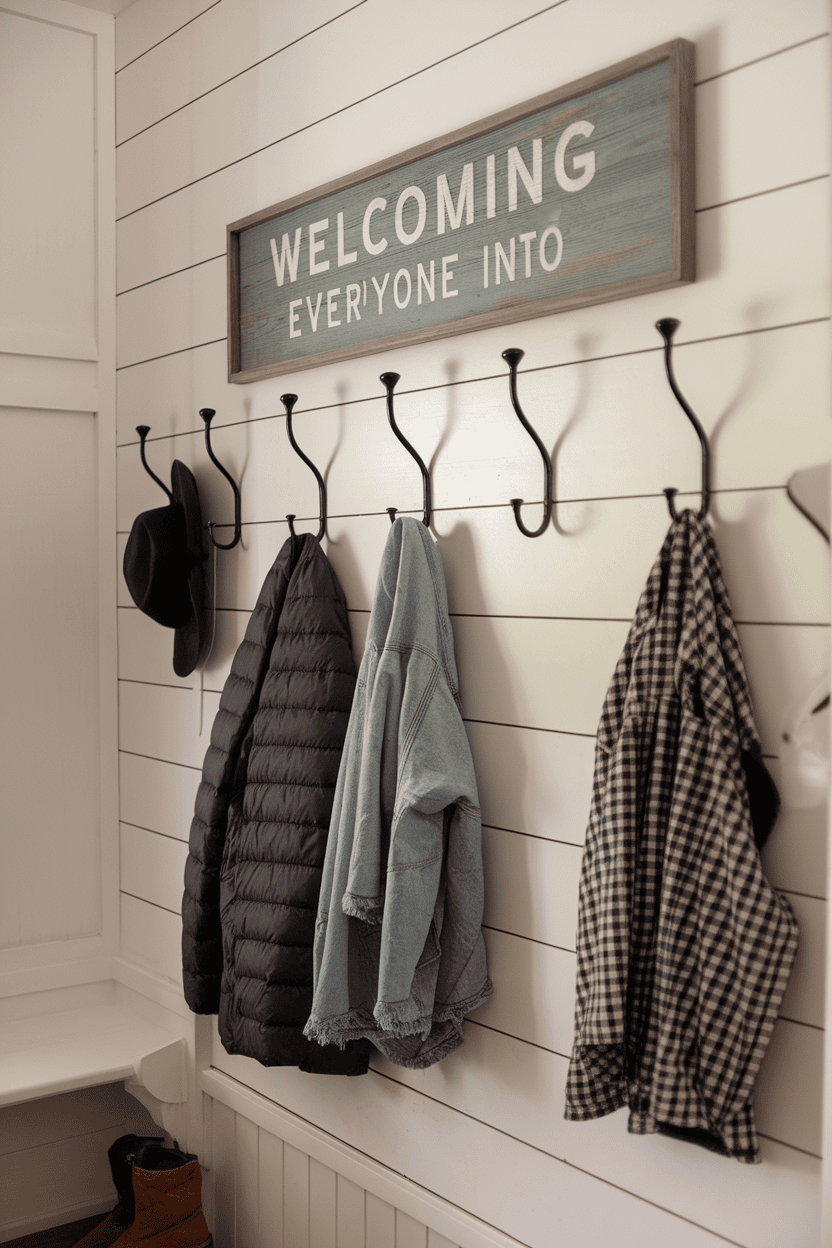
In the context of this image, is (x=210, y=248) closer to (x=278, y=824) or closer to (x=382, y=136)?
(x=382, y=136)

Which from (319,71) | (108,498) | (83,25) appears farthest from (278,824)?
(83,25)

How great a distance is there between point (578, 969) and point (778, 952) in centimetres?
23

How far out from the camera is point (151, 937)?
2.24 meters

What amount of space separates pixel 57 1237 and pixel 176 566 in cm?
143

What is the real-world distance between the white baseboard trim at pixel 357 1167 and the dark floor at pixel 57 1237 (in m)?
0.48

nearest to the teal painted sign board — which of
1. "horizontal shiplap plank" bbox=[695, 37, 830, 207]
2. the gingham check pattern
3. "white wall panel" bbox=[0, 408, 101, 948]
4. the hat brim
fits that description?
"horizontal shiplap plank" bbox=[695, 37, 830, 207]

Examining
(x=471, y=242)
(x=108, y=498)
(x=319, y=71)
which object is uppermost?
(x=319, y=71)

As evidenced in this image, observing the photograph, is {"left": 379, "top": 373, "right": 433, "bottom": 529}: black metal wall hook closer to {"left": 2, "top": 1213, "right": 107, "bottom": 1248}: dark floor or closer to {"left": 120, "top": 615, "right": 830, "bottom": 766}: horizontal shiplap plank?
{"left": 120, "top": 615, "right": 830, "bottom": 766}: horizontal shiplap plank

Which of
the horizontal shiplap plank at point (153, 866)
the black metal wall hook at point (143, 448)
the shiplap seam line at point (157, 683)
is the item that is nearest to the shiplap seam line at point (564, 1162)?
the horizontal shiplap plank at point (153, 866)

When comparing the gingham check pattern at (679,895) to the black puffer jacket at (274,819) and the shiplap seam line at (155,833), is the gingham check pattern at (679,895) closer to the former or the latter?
the black puffer jacket at (274,819)

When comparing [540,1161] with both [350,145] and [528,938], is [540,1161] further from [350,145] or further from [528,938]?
[350,145]

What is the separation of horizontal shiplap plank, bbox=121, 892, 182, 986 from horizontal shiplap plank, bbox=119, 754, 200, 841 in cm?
17

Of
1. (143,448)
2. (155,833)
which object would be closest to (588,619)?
(143,448)

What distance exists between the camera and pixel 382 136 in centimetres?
164
